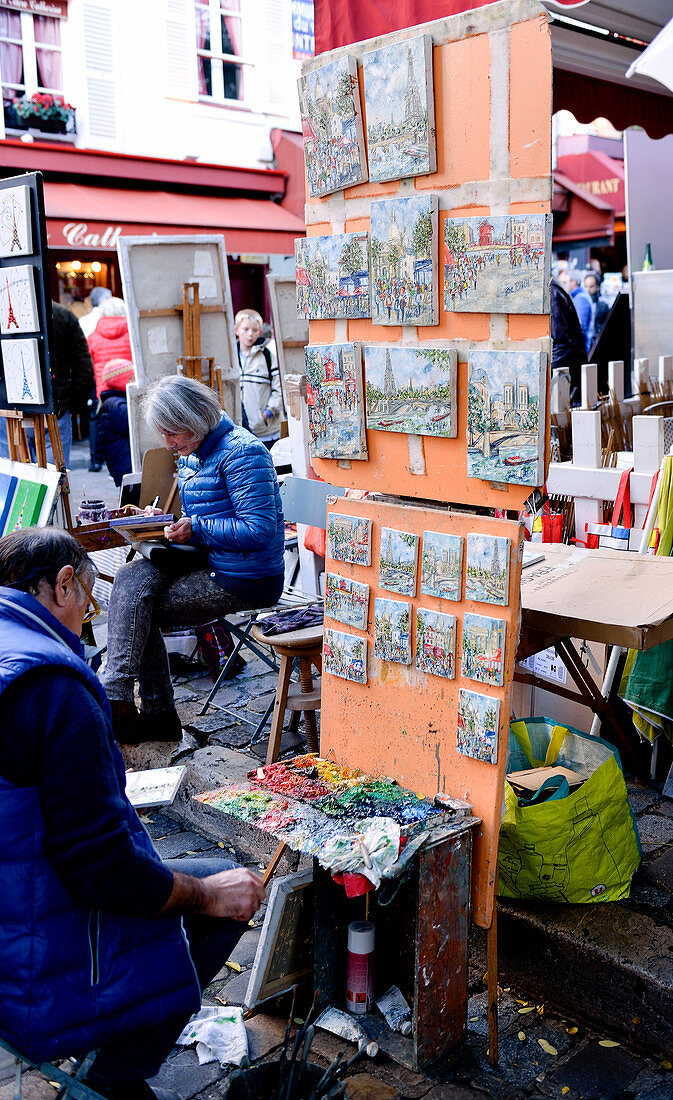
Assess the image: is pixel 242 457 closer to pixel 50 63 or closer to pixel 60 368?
pixel 60 368

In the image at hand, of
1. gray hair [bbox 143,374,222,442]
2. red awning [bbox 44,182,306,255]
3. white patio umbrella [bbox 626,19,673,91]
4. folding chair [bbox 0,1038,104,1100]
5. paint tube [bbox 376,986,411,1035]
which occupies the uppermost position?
red awning [bbox 44,182,306,255]

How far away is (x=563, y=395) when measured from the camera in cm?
462

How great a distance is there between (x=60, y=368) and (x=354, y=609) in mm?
4870

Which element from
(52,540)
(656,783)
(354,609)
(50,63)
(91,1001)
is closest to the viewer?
(91,1001)

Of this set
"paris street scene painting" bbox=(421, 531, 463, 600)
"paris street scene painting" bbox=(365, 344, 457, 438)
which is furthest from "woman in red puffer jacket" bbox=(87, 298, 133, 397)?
"paris street scene painting" bbox=(421, 531, 463, 600)

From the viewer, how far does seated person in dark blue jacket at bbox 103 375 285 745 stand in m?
3.68

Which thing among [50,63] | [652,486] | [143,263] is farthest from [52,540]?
[50,63]

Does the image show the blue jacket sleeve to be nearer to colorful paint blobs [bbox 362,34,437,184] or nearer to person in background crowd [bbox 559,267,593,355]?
colorful paint blobs [bbox 362,34,437,184]

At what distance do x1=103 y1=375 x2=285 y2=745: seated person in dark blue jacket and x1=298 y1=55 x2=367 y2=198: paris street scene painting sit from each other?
1.42 metres

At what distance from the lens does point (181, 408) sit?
3639 mm

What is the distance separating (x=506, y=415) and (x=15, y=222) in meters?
2.96

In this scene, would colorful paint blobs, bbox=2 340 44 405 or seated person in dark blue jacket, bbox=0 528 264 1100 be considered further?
colorful paint blobs, bbox=2 340 44 405

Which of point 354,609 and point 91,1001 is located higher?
point 354,609

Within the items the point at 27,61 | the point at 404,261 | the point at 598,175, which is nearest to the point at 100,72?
the point at 27,61
